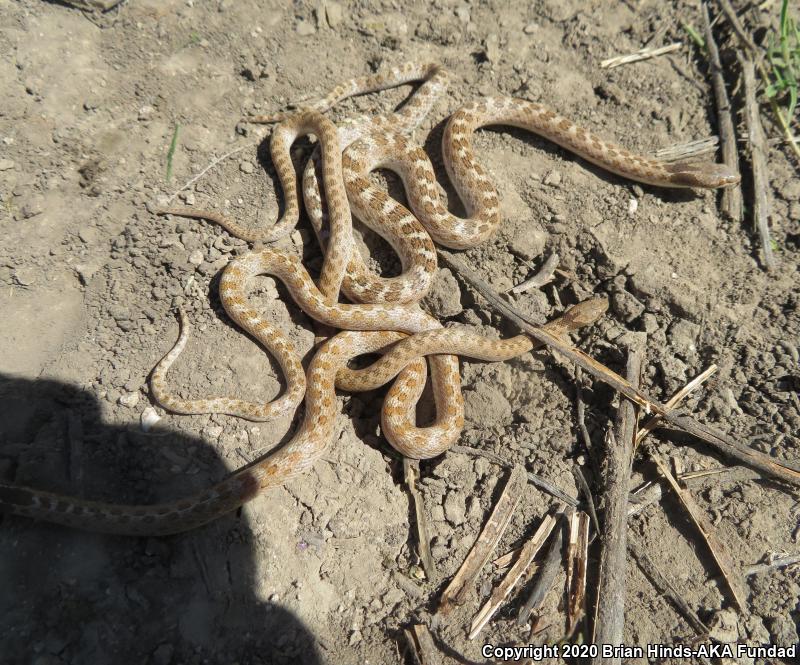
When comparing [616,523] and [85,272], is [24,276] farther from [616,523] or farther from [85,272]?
[616,523]

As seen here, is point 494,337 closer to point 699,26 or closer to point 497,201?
point 497,201

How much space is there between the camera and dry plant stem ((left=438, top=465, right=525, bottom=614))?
412 cm

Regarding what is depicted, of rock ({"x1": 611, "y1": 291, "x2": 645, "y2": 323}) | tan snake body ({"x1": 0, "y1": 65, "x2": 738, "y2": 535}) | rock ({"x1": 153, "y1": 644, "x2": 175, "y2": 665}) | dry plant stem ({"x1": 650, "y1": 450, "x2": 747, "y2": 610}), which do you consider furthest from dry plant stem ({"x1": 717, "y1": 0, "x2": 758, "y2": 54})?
rock ({"x1": 153, "y1": 644, "x2": 175, "y2": 665})

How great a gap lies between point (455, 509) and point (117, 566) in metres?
3.02

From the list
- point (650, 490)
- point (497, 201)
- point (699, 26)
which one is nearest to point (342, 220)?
point (497, 201)

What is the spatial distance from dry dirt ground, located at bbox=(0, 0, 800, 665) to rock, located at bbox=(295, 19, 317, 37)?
1.3 inches

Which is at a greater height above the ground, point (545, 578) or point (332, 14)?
point (332, 14)

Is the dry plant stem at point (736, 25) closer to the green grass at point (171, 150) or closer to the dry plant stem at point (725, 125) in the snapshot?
the dry plant stem at point (725, 125)

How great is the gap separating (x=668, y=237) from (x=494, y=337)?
8.41 feet

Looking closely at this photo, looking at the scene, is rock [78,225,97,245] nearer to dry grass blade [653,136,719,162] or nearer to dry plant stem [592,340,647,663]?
dry plant stem [592,340,647,663]

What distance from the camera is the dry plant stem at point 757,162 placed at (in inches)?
222

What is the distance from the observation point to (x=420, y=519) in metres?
4.54

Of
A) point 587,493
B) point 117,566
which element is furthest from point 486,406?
point 117,566

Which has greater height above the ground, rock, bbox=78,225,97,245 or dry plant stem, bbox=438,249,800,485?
dry plant stem, bbox=438,249,800,485
